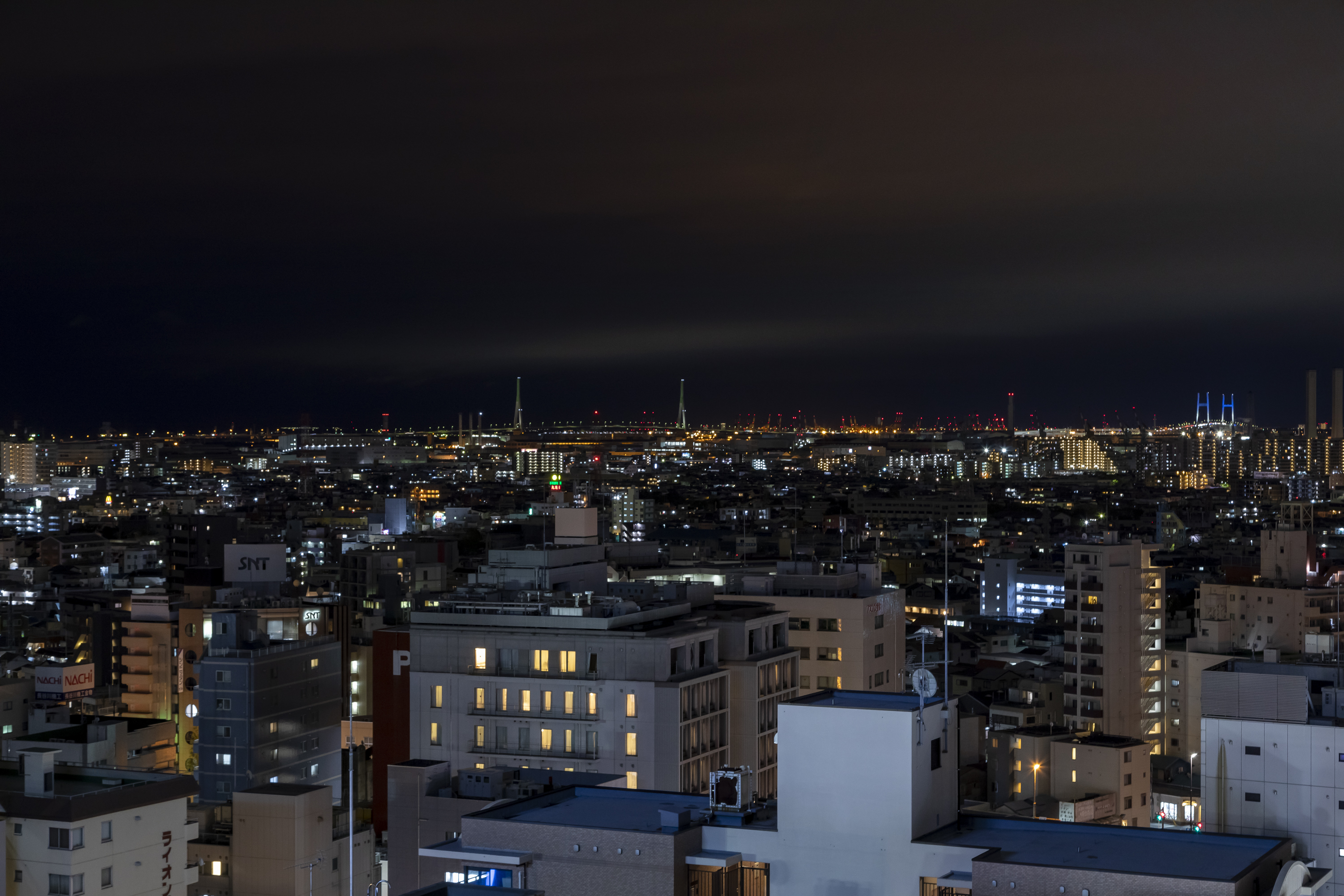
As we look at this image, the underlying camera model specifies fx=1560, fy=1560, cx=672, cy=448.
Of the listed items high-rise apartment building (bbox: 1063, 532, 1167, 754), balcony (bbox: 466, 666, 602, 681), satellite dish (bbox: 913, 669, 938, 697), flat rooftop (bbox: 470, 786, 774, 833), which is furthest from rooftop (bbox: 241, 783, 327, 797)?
high-rise apartment building (bbox: 1063, 532, 1167, 754)

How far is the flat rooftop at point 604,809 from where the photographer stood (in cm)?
772

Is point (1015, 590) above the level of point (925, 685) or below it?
A: below

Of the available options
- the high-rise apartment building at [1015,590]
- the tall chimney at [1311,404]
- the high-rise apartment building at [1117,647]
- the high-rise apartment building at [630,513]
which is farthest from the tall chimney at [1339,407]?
the high-rise apartment building at [1117,647]

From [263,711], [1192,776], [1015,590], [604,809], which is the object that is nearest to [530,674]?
[263,711]

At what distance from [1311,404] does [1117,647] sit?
354ft

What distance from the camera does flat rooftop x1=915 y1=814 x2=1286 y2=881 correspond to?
673 cm

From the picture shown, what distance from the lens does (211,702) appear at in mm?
18844

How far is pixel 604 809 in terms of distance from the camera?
814 cm

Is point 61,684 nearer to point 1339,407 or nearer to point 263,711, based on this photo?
point 263,711

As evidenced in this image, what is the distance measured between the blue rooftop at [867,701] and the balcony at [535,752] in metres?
6.41

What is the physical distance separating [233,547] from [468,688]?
1156cm

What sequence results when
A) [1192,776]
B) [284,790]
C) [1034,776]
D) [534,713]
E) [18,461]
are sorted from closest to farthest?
[284,790], [534,713], [1034,776], [1192,776], [18,461]

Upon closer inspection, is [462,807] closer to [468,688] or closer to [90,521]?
[468,688]

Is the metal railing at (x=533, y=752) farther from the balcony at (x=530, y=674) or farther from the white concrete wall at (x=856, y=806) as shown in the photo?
the white concrete wall at (x=856, y=806)
